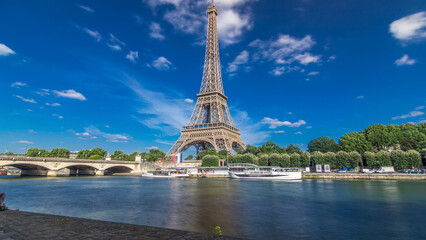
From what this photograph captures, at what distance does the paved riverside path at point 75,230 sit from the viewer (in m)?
7.61

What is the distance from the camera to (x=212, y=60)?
9331 cm

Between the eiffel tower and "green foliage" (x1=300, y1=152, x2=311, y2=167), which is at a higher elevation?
the eiffel tower

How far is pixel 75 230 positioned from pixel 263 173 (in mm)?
56781

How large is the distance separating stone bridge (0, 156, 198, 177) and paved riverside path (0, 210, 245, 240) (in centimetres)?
5412

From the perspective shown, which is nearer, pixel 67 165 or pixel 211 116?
pixel 67 165

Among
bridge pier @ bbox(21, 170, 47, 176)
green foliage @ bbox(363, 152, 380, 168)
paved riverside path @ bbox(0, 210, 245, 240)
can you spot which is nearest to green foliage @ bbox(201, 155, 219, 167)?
green foliage @ bbox(363, 152, 380, 168)

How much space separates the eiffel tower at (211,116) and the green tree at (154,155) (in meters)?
21.3

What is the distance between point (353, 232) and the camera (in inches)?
548

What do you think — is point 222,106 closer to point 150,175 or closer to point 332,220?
point 150,175

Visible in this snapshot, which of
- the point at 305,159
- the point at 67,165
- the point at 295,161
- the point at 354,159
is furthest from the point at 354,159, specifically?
the point at 67,165

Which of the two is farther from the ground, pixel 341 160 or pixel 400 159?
pixel 400 159

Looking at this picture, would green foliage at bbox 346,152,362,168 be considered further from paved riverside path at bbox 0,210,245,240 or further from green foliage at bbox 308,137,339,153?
paved riverside path at bbox 0,210,245,240

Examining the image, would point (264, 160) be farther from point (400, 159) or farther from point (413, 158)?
point (413, 158)

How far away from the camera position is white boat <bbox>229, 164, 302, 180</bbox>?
187ft
